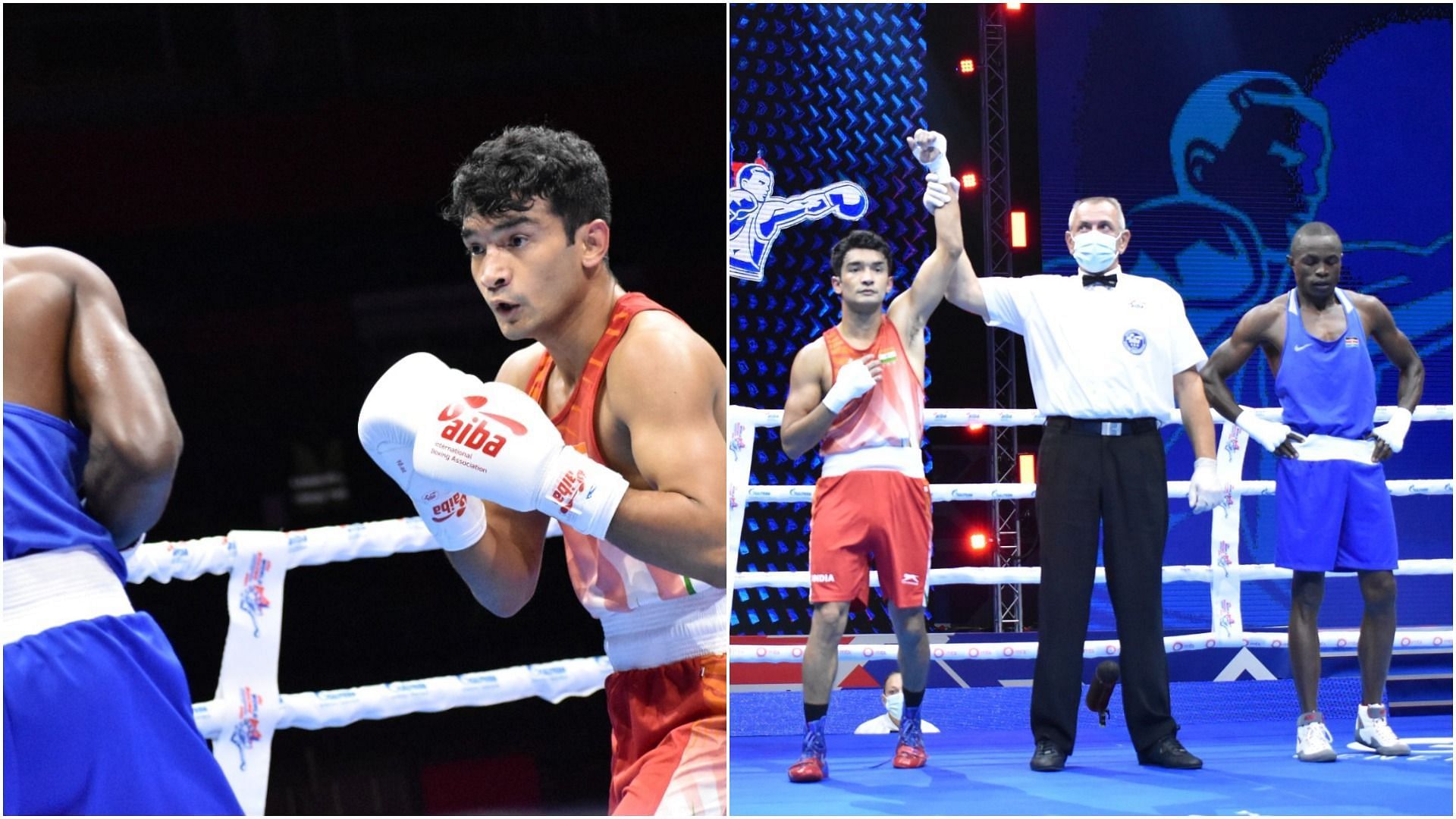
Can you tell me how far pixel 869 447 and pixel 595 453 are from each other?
1213 millimetres

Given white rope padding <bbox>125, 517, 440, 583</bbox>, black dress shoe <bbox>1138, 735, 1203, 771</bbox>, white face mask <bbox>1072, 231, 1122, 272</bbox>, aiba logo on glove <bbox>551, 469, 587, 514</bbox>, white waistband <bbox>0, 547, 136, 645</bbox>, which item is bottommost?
black dress shoe <bbox>1138, 735, 1203, 771</bbox>

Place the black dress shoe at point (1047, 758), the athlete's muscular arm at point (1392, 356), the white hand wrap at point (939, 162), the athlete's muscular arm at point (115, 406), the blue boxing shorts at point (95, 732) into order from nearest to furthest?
the blue boxing shorts at point (95, 732) → the athlete's muscular arm at point (115, 406) → the white hand wrap at point (939, 162) → the black dress shoe at point (1047, 758) → the athlete's muscular arm at point (1392, 356)

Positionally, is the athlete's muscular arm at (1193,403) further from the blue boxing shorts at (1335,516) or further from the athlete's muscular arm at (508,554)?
the athlete's muscular arm at (508,554)

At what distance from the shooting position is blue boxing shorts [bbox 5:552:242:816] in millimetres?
1364

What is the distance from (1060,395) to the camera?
2.74m

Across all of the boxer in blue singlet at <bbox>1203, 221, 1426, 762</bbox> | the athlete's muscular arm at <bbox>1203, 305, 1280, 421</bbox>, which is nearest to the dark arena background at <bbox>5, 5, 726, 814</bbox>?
the athlete's muscular arm at <bbox>1203, 305, 1280, 421</bbox>

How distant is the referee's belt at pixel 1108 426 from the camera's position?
2715 millimetres

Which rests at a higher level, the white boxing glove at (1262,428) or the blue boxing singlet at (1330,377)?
the blue boxing singlet at (1330,377)

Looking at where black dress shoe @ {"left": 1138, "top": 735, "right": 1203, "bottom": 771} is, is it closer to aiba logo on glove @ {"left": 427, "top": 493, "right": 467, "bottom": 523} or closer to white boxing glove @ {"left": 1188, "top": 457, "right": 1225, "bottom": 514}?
white boxing glove @ {"left": 1188, "top": 457, "right": 1225, "bottom": 514}

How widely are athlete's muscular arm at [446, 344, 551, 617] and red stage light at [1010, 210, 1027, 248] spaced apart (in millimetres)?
A: 1490

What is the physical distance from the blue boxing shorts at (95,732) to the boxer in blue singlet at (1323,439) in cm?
241

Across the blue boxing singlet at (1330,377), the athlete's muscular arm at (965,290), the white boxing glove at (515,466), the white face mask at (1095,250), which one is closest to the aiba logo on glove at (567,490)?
the white boxing glove at (515,466)

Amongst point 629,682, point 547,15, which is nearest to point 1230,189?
point 547,15

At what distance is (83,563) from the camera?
147cm
